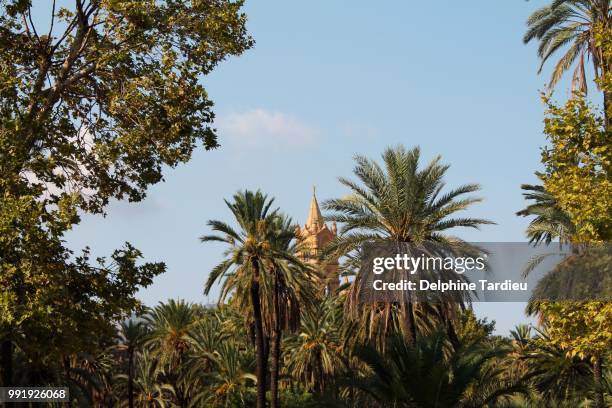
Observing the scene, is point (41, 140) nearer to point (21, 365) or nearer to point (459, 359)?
point (459, 359)

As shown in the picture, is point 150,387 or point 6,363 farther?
point 150,387

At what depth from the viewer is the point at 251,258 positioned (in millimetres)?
37625

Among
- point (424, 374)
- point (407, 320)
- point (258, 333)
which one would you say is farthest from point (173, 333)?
point (424, 374)

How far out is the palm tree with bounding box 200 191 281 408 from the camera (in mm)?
37281

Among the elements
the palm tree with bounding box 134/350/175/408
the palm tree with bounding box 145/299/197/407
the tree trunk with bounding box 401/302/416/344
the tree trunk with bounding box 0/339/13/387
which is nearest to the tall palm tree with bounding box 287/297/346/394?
the palm tree with bounding box 145/299/197/407

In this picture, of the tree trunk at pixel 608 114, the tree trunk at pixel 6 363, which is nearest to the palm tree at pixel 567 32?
the tree trunk at pixel 608 114

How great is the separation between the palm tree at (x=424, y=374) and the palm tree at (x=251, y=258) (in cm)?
1378

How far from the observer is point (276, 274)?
38094 mm

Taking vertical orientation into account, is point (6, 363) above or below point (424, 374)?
above

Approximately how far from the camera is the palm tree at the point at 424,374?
2286cm

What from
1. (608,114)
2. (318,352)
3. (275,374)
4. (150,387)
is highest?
(608,114)

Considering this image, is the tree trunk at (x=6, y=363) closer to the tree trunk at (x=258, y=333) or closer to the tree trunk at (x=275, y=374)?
the tree trunk at (x=258, y=333)

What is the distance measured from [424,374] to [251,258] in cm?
1578

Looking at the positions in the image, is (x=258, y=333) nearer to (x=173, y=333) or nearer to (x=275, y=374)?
(x=275, y=374)
